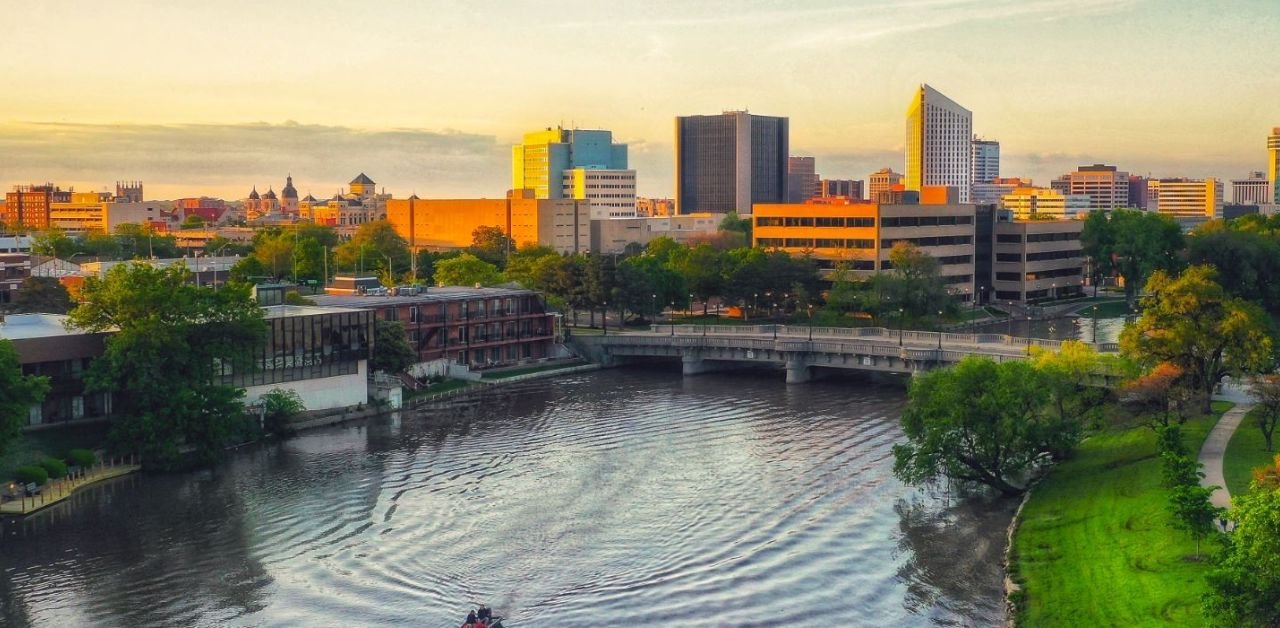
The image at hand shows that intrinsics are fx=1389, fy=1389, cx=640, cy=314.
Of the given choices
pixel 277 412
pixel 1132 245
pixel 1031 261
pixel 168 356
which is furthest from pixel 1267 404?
pixel 1031 261

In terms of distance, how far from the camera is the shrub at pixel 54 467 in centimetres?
5747

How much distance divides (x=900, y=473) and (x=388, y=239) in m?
130

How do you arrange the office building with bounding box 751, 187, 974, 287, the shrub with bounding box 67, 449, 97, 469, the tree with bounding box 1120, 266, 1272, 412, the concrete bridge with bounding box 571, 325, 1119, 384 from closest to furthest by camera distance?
the shrub with bounding box 67, 449, 97, 469 < the tree with bounding box 1120, 266, 1272, 412 < the concrete bridge with bounding box 571, 325, 1119, 384 < the office building with bounding box 751, 187, 974, 287

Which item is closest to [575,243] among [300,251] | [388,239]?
[388,239]

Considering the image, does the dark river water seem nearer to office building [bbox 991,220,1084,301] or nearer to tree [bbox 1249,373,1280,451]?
tree [bbox 1249,373,1280,451]

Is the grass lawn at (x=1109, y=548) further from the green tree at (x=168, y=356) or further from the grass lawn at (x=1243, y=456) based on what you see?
the green tree at (x=168, y=356)

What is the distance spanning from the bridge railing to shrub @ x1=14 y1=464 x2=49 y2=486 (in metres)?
48.2

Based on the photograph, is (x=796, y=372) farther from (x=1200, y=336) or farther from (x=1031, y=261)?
(x=1031, y=261)

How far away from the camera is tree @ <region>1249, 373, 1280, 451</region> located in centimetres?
5322

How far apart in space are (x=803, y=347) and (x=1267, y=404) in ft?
127

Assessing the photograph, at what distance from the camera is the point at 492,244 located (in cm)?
17650

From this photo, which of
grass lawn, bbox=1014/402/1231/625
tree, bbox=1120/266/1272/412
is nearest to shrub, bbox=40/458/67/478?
grass lawn, bbox=1014/402/1231/625

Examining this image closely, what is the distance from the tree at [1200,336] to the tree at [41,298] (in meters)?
75.4

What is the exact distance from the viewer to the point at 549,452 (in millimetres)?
64938
